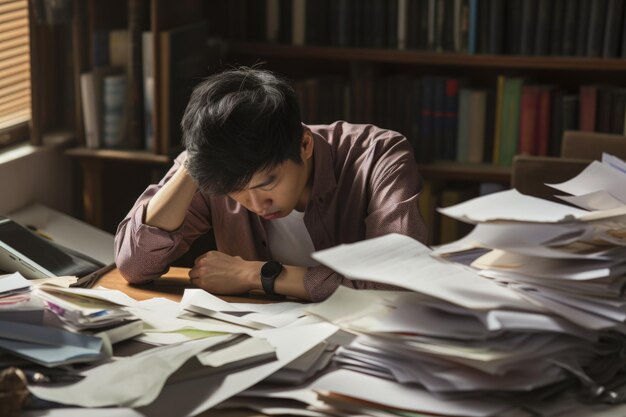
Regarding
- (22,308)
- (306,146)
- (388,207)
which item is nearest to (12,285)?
(22,308)

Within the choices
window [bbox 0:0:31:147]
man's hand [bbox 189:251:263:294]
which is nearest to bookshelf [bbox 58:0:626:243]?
window [bbox 0:0:31:147]

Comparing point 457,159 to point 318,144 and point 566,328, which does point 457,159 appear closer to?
point 318,144

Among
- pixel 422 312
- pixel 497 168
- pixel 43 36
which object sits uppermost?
pixel 43 36

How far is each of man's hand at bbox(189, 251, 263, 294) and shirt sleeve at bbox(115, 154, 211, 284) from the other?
0.09m

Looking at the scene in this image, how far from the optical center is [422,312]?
1.31m

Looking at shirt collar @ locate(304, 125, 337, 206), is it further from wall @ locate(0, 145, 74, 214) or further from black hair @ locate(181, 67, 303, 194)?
wall @ locate(0, 145, 74, 214)

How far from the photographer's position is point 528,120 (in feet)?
11.3

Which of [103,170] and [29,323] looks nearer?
[29,323]

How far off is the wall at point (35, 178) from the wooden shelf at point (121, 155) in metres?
0.08

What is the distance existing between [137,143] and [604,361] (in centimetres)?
212

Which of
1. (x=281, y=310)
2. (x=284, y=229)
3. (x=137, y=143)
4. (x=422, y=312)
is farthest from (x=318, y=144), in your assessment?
(x=137, y=143)

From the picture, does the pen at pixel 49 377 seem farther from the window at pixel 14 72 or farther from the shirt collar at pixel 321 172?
the window at pixel 14 72

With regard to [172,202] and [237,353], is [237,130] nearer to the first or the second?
[172,202]

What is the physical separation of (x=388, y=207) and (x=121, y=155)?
1422 millimetres
